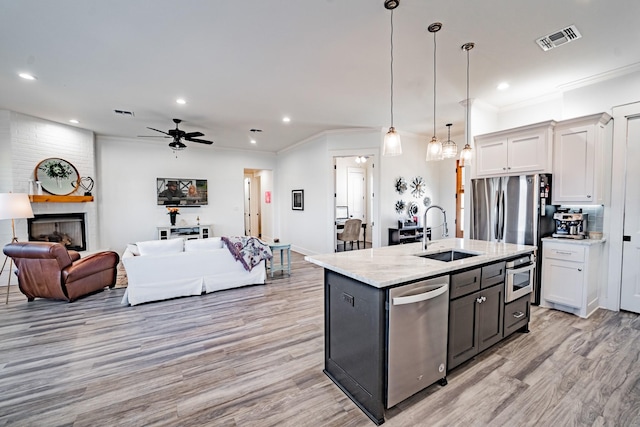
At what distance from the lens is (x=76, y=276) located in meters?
3.83

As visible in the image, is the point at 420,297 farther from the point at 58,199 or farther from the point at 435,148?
the point at 58,199

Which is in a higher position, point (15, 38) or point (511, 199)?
point (15, 38)

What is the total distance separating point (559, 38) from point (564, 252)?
241cm

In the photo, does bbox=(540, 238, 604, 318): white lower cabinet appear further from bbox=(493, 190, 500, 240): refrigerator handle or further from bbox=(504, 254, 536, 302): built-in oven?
bbox=(504, 254, 536, 302): built-in oven

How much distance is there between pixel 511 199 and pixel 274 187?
6.64 metres

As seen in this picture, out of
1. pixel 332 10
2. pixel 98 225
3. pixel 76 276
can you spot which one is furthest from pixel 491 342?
pixel 98 225

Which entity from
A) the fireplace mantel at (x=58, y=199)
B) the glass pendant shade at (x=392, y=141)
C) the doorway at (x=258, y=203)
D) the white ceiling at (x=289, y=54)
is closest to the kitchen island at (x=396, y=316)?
the glass pendant shade at (x=392, y=141)

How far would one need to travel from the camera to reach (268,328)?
3.07 m

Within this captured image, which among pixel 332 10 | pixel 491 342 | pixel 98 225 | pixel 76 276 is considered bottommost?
pixel 491 342

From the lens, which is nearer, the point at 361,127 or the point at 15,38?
the point at 15,38

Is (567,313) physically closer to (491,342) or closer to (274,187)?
(491,342)

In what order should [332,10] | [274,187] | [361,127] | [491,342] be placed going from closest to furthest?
[332,10]
[491,342]
[361,127]
[274,187]

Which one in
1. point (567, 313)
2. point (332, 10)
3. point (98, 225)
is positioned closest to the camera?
point (332, 10)

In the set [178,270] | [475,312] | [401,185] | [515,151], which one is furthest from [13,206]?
[515,151]
